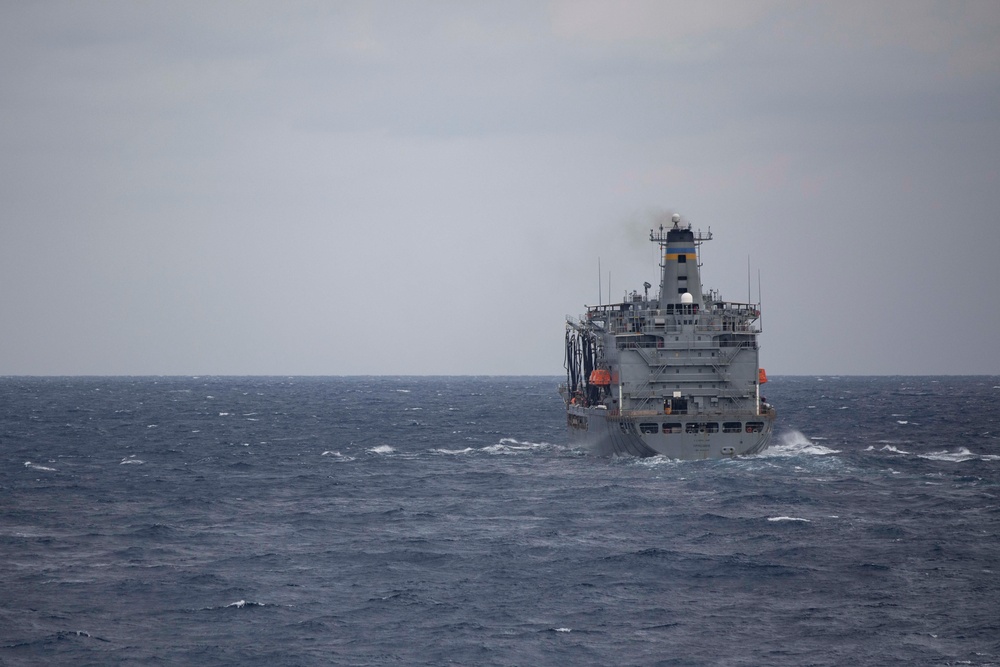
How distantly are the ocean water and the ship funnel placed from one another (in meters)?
14.6

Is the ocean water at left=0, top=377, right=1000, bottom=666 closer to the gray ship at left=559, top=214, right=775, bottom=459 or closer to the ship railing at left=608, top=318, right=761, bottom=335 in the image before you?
the gray ship at left=559, top=214, right=775, bottom=459

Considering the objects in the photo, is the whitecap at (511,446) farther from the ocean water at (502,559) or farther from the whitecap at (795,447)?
the whitecap at (795,447)

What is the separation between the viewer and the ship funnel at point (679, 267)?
89.8 m

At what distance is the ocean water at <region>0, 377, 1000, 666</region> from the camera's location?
3538 centimetres

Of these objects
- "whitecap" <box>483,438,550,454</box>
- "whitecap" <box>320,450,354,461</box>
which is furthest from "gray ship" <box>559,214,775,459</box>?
"whitecap" <box>320,450,354,461</box>

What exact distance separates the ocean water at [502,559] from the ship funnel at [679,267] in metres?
14.6

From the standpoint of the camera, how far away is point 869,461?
83.8m

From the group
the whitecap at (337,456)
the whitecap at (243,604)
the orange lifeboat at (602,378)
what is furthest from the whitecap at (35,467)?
the whitecap at (243,604)

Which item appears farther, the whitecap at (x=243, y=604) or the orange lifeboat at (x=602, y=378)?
the orange lifeboat at (x=602, y=378)

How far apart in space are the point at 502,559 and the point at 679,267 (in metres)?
47.6

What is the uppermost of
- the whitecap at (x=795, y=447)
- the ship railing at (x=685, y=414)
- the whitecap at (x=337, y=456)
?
the ship railing at (x=685, y=414)

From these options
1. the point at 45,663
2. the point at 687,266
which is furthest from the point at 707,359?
the point at 45,663

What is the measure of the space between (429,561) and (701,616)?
1335 centimetres

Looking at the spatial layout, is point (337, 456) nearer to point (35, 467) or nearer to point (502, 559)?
point (35, 467)
